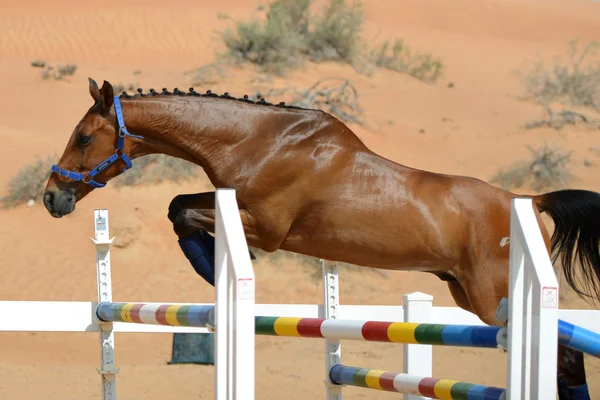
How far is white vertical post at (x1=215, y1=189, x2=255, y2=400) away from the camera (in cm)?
352

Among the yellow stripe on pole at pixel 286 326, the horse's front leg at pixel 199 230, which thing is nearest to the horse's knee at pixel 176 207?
the horse's front leg at pixel 199 230

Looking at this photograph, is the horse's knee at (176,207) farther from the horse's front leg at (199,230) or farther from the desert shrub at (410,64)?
the desert shrub at (410,64)

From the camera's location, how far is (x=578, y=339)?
11.3 feet

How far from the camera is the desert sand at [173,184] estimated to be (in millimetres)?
9875

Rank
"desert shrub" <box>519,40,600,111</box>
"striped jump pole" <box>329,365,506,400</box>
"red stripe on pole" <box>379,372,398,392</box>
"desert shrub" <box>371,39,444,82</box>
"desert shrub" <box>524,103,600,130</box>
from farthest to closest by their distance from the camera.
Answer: "desert shrub" <box>371,39,444,82</box>
"desert shrub" <box>519,40,600,111</box>
"desert shrub" <box>524,103,600,130</box>
"red stripe on pole" <box>379,372,398,392</box>
"striped jump pole" <box>329,365,506,400</box>

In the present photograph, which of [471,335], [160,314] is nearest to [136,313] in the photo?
[160,314]

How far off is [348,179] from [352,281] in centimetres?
672

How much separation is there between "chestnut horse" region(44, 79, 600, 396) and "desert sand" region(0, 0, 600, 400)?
3.18 meters

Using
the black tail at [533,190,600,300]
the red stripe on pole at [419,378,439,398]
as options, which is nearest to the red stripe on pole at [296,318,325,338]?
the red stripe on pole at [419,378,439,398]

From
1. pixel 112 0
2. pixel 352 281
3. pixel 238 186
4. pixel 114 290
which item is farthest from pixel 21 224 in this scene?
→ pixel 112 0

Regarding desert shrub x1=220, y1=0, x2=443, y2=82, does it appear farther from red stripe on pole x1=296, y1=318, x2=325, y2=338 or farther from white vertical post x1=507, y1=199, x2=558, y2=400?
white vertical post x1=507, y1=199, x2=558, y2=400

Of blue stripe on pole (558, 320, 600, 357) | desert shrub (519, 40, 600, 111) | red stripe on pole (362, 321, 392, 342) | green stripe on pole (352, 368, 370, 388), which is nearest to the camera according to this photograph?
blue stripe on pole (558, 320, 600, 357)

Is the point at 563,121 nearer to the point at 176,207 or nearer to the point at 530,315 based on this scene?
the point at 176,207

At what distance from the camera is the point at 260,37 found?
2030 centimetres
